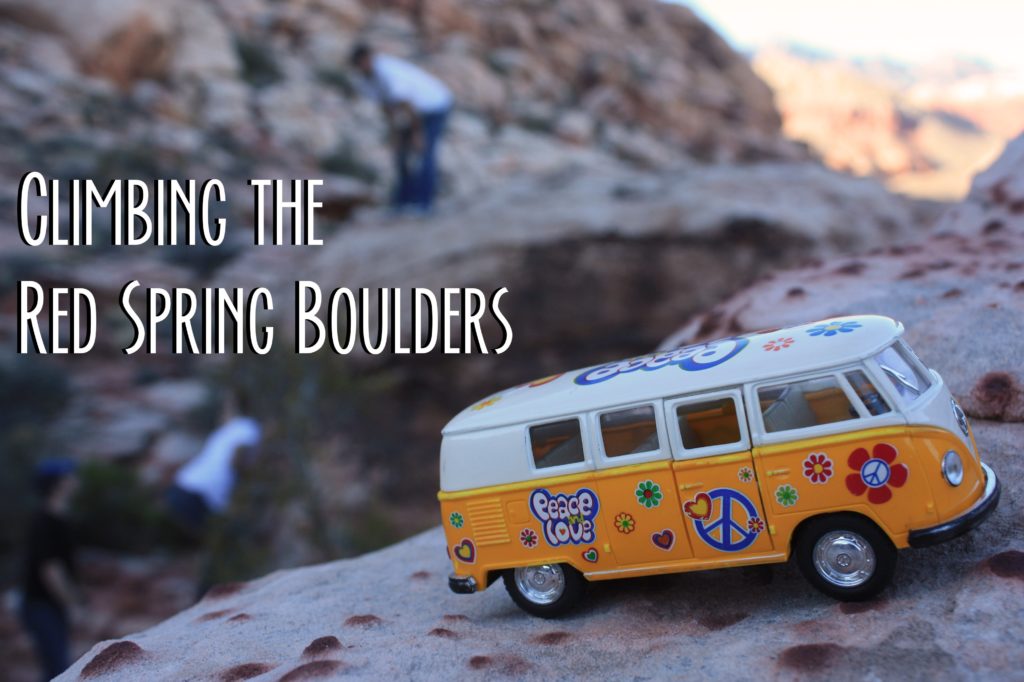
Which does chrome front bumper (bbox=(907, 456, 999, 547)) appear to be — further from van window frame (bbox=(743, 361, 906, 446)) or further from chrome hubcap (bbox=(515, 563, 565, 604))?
chrome hubcap (bbox=(515, 563, 565, 604))

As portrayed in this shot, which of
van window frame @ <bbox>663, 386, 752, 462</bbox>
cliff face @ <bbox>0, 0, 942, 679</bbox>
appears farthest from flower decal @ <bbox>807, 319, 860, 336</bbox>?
cliff face @ <bbox>0, 0, 942, 679</bbox>

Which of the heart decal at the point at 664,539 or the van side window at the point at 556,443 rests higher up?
the van side window at the point at 556,443

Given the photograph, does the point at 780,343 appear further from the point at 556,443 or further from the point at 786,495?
the point at 556,443

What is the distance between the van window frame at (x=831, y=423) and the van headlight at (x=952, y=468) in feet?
0.68

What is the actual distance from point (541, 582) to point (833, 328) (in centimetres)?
158

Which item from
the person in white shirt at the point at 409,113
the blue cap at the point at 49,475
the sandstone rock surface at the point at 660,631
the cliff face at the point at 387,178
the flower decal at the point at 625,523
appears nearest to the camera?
the sandstone rock surface at the point at 660,631

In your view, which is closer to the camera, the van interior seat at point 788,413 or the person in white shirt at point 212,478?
the van interior seat at point 788,413

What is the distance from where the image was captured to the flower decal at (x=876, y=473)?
10.1 feet

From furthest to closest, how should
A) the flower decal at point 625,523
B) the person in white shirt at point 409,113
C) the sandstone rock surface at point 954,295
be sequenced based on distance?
1. the person in white shirt at point 409,113
2. the sandstone rock surface at point 954,295
3. the flower decal at point 625,523

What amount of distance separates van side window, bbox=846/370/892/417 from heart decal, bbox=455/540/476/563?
1.68 meters

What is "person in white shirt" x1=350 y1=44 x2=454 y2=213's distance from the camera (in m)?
10.5

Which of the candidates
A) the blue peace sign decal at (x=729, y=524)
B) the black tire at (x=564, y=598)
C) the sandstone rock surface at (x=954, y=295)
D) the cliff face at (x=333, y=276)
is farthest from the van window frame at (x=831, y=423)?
the cliff face at (x=333, y=276)

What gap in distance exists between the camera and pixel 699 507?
132 inches

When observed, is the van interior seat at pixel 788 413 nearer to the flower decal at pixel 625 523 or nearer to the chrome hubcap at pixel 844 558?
the chrome hubcap at pixel 844 558
